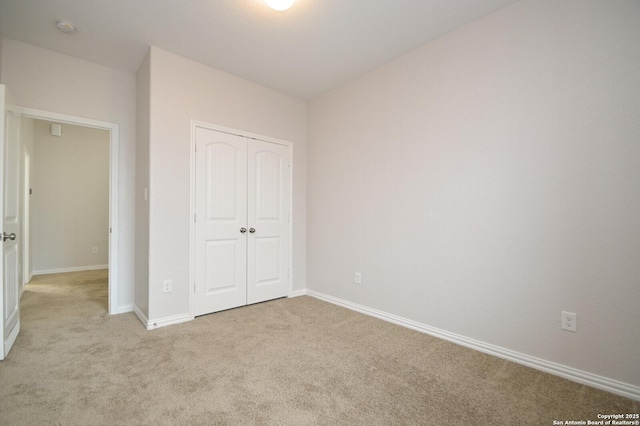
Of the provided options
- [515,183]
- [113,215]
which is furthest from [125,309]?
[515,183]

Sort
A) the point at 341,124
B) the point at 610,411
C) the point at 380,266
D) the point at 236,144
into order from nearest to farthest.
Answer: the point at 610,411 → the point at 380,266 → the point at 236,144 → the point at 341,124

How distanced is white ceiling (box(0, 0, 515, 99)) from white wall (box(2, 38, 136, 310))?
0.38 ft

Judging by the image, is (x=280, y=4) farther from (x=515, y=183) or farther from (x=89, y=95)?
(x=89, y=95)

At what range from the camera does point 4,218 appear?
2213mm

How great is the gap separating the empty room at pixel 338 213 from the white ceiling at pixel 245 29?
0.02 metres

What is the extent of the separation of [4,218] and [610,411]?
417 cm

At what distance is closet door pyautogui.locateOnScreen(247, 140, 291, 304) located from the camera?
3.50m

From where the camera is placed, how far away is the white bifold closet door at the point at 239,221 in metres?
3.11

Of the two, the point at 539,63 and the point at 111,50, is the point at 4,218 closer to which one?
the point at 111,50

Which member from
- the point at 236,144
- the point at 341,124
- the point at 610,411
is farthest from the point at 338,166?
the point at 610,411

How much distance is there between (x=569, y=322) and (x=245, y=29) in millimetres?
3315

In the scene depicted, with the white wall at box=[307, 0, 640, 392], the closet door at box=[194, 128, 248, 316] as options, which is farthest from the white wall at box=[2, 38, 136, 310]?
the white wall at box=[307, 0, 640, 392]

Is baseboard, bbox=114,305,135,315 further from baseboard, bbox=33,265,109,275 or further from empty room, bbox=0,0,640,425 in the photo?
baseboard, bbox=33,265,109,275

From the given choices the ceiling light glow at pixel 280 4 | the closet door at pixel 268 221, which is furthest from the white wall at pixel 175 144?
the ceiling light glow at pixel 280 4
